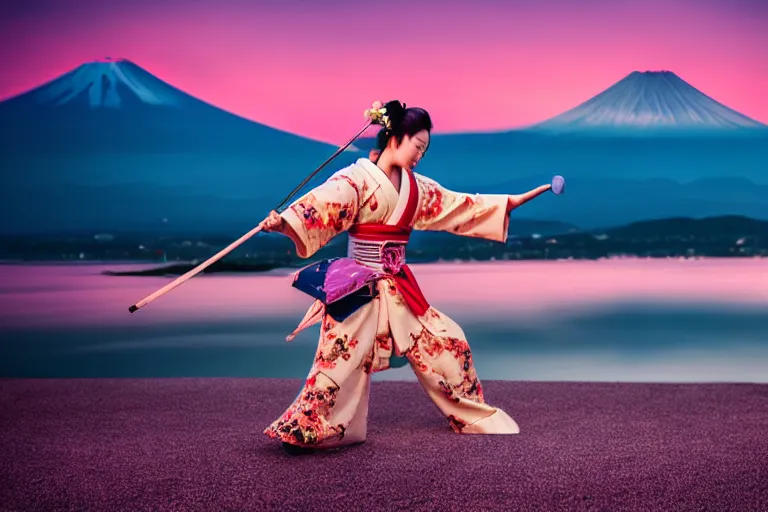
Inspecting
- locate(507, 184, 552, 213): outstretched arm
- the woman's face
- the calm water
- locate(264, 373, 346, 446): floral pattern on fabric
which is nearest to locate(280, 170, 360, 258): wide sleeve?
the woman's face

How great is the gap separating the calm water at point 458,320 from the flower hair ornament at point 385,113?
76.3 inches

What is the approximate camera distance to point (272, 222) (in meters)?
2.96

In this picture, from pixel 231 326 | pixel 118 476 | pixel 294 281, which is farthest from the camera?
pixel 231 326

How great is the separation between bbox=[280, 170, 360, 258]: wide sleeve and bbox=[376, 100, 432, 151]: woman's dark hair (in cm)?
23

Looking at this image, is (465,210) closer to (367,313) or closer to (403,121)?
(403,121)

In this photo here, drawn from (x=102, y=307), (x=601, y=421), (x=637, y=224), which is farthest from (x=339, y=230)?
(x=637, y=224)

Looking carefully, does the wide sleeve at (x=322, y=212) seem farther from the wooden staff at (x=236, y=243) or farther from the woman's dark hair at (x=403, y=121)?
the woman's dark hair at (x=403, y=121)

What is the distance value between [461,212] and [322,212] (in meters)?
0.57

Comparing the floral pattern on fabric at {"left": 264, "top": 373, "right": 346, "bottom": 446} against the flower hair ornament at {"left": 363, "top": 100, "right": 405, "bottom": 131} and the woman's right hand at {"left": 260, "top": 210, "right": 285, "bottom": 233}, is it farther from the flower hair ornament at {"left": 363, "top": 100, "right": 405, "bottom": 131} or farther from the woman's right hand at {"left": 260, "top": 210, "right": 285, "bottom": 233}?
the flower hair ornament at {"left": 363, "top": 100, "right": 405, "bottom": 131}

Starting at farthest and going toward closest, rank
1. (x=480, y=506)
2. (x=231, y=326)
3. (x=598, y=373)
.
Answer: (x=231, y=326) → (x=598, y=373) → (x=480, y=506)

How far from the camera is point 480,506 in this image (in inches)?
94.8

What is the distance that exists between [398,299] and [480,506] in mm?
957

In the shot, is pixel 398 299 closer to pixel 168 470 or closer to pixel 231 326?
pixel 168 470

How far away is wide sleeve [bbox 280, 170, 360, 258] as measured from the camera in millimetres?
3088
